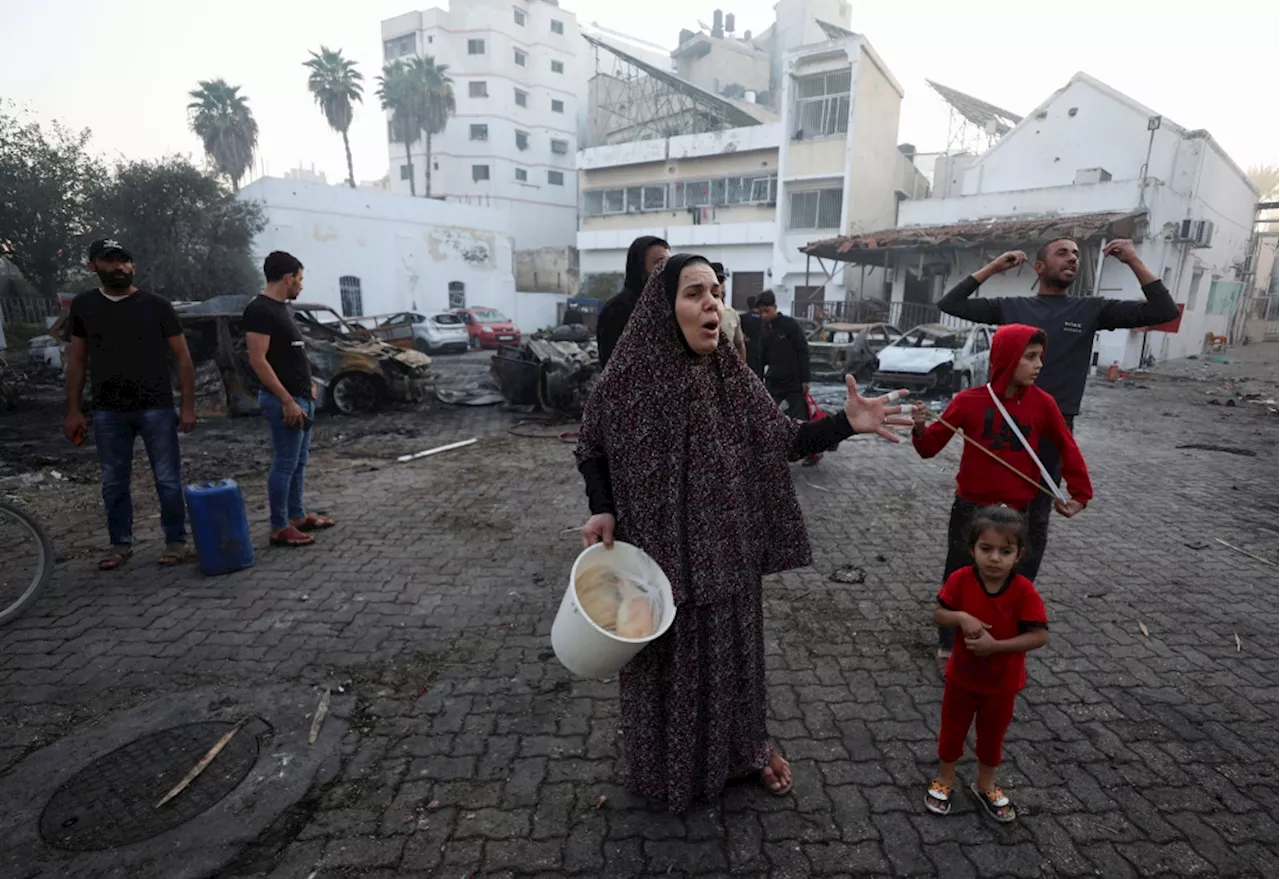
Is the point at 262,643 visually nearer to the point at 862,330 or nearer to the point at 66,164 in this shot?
the point at 862,330

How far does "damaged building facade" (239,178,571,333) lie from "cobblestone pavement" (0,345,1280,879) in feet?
81.5

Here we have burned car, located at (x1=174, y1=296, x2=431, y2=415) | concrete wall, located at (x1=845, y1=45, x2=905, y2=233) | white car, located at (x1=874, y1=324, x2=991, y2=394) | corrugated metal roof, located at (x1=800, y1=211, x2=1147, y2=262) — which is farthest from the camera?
concrete wall, located at (x1=845, y1=45, x2=905, y2=233)

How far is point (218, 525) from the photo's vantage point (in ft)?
14.1

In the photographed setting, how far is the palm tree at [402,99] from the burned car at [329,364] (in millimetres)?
34071

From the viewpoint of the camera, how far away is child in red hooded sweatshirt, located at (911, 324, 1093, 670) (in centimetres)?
285

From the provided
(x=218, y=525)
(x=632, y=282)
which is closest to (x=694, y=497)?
(x=632, y=282)

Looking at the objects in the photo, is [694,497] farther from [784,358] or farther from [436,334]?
[436,334]

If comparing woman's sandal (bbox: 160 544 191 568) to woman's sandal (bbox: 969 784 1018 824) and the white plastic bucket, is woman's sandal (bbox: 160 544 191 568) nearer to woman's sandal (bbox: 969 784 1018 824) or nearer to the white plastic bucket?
the white plastic bucket

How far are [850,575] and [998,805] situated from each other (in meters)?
2.19

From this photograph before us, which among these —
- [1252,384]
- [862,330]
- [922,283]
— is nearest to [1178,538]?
[862,330]

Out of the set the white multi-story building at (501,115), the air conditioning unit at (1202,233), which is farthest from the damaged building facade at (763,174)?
the white multi-story building at (501,115)

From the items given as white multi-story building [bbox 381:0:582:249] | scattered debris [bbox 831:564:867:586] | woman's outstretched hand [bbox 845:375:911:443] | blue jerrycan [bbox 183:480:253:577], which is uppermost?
white multi-story building [bbox 381:0:582:249]

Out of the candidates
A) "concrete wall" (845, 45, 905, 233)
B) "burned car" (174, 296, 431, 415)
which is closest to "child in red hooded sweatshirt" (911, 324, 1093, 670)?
"burned car" (174, 296, 431, 415)

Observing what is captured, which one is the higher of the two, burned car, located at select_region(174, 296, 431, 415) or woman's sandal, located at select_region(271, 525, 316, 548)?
burned car, located at select_region(174, 296, 431, 415)
